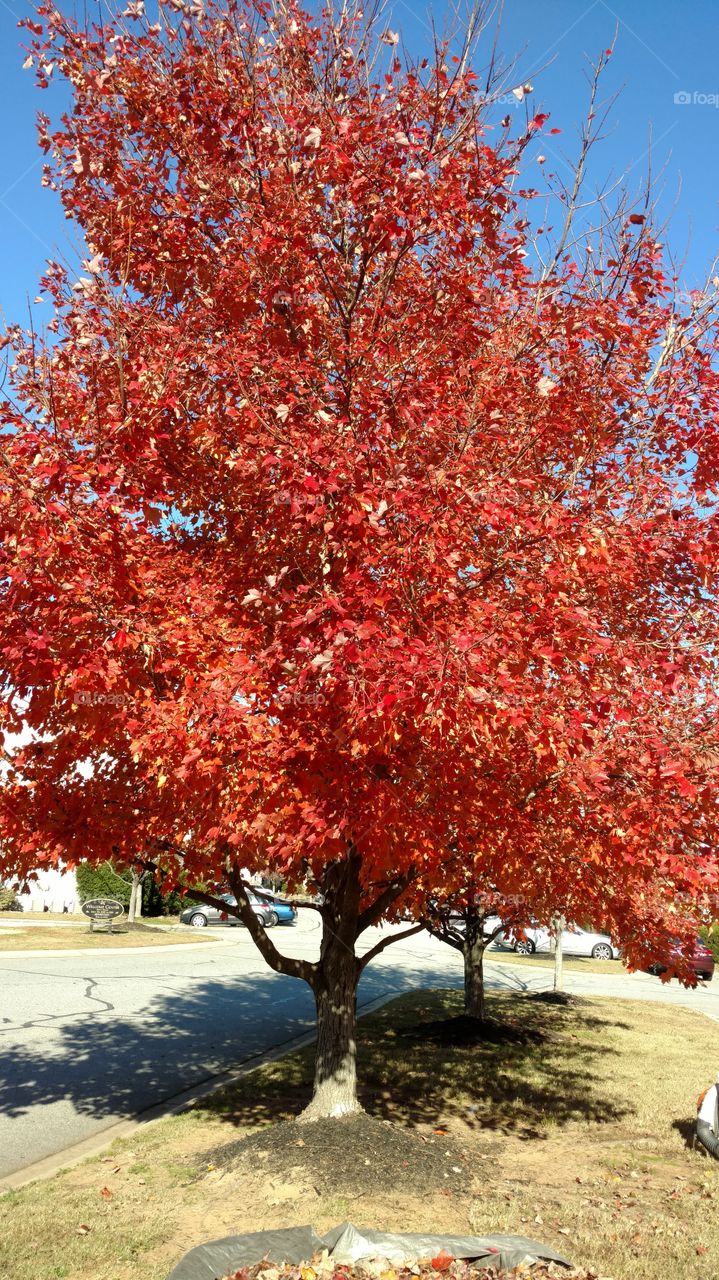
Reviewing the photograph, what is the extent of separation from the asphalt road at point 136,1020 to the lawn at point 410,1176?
3.54 ft

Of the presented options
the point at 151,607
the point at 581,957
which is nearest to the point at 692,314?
the point at 151,607

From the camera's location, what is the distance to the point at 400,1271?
4.35 meters

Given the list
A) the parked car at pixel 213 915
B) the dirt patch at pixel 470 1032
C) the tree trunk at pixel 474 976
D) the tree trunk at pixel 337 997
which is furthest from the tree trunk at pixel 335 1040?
the parked car at pixel 213 915

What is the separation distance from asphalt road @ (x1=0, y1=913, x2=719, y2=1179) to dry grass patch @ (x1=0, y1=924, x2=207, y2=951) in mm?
834

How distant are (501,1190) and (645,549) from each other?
16.7 ft

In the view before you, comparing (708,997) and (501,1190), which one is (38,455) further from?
(708,997)

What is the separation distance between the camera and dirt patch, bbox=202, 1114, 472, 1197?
21.1ft

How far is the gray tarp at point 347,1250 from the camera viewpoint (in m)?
4.40

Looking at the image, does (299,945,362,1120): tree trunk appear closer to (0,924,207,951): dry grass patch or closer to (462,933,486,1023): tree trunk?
(462,933,486,1023): tree trunk

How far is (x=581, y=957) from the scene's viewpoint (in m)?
34.8

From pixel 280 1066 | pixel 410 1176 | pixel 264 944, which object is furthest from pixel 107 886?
pixel 410 1176

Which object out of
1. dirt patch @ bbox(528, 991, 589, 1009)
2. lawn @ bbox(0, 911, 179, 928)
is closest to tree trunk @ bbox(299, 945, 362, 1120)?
dirt patch @ bbox(528, 991, 589, 1009)

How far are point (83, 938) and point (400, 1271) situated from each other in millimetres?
21848

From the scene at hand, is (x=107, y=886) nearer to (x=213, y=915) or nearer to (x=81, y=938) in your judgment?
(x=213, y=915)
